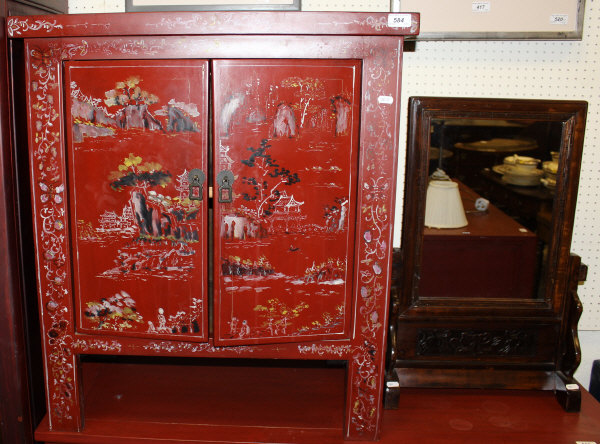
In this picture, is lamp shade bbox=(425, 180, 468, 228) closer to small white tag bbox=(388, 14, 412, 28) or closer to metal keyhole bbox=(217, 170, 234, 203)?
small white tag bbox=(388, 14, 412, 28)

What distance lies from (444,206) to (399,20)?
851 millimetres

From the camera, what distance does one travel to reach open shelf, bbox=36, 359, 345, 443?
222 centimetres

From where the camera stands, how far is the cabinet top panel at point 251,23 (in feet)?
6.07

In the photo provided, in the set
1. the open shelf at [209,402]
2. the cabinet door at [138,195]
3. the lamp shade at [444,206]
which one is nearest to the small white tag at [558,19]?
the lamp shade at [444,206]

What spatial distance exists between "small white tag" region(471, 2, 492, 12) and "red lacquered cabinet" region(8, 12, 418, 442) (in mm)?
692

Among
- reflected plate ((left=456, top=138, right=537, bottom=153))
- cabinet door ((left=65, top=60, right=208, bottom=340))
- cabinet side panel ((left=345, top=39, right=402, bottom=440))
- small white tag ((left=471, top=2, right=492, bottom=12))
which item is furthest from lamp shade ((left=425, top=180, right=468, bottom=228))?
cabinet door ((left=65, top=60, right=208, bottom=340))

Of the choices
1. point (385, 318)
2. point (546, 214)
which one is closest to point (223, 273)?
point (385, 318)

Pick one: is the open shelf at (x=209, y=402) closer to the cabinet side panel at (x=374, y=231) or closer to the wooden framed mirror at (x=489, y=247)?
the cabinet side panel at (x=374, y=231)

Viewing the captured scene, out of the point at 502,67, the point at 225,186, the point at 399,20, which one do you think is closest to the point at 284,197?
the point at 225,186

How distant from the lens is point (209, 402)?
2430mm

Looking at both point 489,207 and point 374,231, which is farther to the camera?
point 489,207

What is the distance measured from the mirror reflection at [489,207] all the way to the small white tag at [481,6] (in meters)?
0.47

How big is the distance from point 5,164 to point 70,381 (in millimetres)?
822

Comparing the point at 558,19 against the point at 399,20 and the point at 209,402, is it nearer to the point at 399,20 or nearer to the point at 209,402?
the point at 399,20
